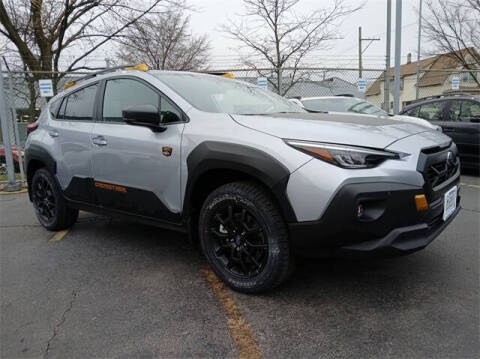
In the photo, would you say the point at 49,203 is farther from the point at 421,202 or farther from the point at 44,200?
the point at 421,202

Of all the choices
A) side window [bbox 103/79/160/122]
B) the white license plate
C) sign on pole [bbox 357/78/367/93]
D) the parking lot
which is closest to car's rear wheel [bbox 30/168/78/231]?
the parking lot

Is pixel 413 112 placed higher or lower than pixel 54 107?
lower

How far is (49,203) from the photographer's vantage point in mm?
4254

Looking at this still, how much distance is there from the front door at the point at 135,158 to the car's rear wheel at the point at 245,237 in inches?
14.1

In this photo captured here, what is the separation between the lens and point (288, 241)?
2.39 meters

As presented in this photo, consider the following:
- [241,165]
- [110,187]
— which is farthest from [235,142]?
[110,187]

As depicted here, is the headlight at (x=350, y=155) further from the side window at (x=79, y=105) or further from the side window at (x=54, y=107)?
the side window at (x=54, y=107)

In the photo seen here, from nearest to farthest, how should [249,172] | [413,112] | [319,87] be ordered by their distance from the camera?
[249,172]
[413,112]
[319,87]

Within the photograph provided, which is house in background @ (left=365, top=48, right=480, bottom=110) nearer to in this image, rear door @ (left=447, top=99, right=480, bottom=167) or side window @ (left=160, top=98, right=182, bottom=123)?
rear door @ (left=447, top=99, right=480, bottom=167)

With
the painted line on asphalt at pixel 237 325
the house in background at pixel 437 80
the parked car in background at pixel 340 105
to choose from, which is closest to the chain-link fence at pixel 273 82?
the parked car in background at pixel 340 105

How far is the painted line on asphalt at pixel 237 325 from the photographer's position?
6.74 ft

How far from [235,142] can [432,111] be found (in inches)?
268

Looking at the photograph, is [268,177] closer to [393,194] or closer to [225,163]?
[225,163]

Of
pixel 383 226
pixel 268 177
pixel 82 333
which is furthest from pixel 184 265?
pixel 383 226
